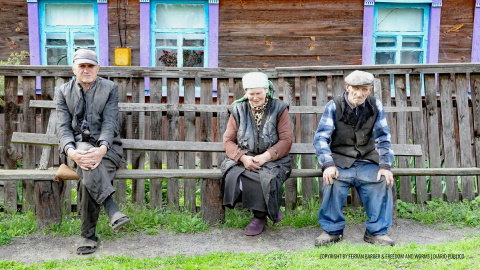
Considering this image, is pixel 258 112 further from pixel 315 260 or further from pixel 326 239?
pixel 315 260

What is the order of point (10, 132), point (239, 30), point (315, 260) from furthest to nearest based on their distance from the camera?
point (239, 30) → point (10, 132) → point (315, 260)

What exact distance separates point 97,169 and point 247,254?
1.39 meters

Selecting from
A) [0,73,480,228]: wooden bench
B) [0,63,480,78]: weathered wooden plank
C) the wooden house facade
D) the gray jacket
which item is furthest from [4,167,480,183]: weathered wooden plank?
the wooden house facade

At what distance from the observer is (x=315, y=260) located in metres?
3.36

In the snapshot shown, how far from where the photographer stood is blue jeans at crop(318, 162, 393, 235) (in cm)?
Answer: 383

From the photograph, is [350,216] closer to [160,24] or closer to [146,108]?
[146,108]

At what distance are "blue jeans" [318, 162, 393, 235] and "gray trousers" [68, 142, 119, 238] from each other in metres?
1.77

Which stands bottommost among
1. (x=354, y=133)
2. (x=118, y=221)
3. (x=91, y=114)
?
(x=118, y=221)

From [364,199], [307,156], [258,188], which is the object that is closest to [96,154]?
[258,188]

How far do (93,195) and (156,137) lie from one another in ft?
3.86

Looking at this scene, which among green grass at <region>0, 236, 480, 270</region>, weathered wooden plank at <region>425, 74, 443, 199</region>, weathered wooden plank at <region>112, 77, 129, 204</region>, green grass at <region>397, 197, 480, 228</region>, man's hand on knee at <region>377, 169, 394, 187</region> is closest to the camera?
green grass at <region>0, 236, 480, 270</region>

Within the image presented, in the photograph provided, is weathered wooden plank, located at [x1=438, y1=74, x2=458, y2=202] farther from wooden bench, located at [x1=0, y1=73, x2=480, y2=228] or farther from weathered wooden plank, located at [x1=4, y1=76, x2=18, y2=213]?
weathered wooden plank, located at [x1=4, y1=76, x2=18, y2=213]

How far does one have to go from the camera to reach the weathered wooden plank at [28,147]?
15.3ft

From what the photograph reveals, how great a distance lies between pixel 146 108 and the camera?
15.2 feet
